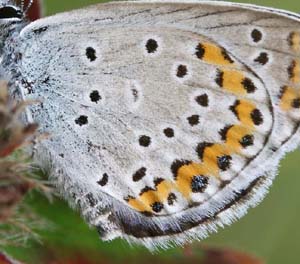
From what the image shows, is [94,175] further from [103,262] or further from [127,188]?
[103,262]

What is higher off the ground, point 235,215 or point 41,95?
point 41,95

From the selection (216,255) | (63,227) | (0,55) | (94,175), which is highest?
(0,55)

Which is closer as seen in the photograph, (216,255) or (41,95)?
→ (41,95)

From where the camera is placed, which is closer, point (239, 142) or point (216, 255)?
point (239, 142)

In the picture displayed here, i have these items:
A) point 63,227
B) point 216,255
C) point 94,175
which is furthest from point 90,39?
point 216,255

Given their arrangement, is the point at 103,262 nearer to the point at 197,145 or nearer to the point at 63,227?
the point at 63,227

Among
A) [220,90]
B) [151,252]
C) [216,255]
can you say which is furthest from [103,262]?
[220,90]
